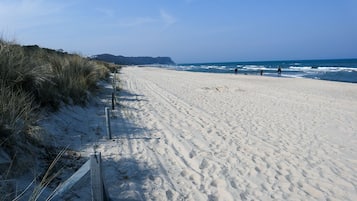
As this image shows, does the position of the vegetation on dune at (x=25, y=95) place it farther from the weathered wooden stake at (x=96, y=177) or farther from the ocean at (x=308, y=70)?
the ocean at (x=308, y=70)

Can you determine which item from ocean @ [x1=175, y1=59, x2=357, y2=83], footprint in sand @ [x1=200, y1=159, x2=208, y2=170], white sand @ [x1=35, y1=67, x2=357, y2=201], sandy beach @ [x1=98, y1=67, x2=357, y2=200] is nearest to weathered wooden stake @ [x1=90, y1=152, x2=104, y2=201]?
white sand @ [x1=35, y1=67, x2=357, y2=201]

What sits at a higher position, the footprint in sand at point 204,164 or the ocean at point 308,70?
the footprint in sand at point 204,164

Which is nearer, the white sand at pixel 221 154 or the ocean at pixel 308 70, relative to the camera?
the white sand at pixel 221 154

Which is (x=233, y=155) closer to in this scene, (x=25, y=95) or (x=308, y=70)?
(x=25, y=95)

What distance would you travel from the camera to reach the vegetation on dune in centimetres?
425

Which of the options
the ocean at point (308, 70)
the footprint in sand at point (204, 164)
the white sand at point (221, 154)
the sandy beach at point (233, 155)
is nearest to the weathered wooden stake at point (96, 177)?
the white sand at point (221, 154)

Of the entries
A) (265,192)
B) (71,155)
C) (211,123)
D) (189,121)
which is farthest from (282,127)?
(71,155)

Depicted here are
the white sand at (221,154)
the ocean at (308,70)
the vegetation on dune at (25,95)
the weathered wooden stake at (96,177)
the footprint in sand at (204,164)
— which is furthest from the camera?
the ocean at (308,70)

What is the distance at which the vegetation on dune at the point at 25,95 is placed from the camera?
4250mm

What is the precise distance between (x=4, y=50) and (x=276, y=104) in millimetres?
10106

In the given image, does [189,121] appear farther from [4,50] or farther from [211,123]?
[4,50]

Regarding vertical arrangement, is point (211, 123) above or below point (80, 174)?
below

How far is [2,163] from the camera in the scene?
3.71m

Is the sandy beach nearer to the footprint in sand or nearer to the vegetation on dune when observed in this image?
the footprint in sand
